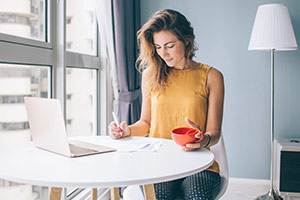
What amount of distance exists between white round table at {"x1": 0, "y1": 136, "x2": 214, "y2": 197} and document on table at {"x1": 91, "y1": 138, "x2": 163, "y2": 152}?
5 centimetres

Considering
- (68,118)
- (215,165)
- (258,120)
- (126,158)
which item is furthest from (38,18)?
(258,120)

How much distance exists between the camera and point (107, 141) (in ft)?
4.73

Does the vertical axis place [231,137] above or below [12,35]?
below

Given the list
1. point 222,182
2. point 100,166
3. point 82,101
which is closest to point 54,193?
point 100,166

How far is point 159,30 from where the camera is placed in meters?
1.69

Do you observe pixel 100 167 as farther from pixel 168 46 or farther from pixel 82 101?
pixel 82 101

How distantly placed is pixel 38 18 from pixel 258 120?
2142 millimetres

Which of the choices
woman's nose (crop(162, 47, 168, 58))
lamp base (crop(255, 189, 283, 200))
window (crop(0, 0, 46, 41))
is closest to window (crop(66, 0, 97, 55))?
window (crop(0, 0, 46, 41))

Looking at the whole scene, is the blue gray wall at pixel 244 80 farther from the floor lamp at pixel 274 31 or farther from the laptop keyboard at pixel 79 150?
the laptop keyboard at pixel 79 150

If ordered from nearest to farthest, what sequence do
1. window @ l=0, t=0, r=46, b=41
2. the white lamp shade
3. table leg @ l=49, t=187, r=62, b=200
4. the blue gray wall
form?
table leg @ l=49, t=187, r=62, b=200 → window @ l=0, t=0, r=46, b=41 → the white lamp shade → the blue gray wall

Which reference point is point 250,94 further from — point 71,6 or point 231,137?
point 71,6

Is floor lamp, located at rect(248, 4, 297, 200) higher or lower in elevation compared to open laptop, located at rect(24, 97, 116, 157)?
higher

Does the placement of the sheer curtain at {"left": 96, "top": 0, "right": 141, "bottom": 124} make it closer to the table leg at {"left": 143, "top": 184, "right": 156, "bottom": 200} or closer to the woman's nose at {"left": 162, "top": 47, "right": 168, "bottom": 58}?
the woman's nose at {"left": 162, "top": 47, "right": 168, "bottom": 58}

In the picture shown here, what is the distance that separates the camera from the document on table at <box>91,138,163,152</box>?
1.27m
